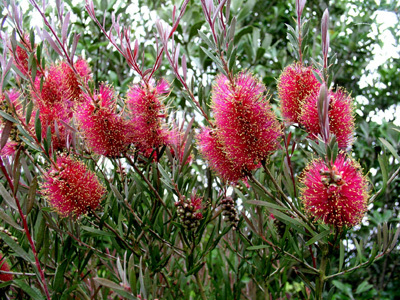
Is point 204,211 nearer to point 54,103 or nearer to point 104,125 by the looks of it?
point 104,125

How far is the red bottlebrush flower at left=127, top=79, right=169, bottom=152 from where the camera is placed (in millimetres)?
825

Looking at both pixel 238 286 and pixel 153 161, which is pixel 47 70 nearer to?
pixel 153 161

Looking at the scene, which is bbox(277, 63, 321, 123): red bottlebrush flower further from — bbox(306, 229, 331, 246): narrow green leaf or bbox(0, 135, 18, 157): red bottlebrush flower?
bbox(0, 135, 18, 157): red bottlebrush flower

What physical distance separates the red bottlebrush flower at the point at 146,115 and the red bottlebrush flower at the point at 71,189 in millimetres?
139

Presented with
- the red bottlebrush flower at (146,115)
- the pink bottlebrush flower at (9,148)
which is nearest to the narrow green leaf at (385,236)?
the red bottlebrush flower at (146,115)

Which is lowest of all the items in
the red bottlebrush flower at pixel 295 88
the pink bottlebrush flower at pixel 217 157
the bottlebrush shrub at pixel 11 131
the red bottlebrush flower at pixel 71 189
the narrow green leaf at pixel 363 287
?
the red bottlebrush flower at pixel 71 189

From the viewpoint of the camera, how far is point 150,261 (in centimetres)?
98

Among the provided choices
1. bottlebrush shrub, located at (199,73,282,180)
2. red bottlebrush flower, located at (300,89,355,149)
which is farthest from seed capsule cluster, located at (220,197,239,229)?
red bottlebrush flower, located at (300,89,355,149)

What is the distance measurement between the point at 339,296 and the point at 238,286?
120 cm

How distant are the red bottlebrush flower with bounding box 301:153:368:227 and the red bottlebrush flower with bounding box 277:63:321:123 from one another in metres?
0.14

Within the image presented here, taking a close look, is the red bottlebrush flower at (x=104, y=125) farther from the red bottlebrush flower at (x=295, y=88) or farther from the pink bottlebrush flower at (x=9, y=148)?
the red bottlebrush flower at (x=295, y=88)

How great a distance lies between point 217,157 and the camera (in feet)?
2.73

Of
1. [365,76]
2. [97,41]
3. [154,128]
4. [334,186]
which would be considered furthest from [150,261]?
[365,76]

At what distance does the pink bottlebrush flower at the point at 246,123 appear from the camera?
2.42 feet
